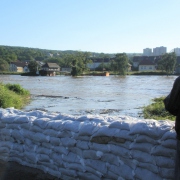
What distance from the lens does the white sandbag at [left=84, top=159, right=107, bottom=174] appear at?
291 cm

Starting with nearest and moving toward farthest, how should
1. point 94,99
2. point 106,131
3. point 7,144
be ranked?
1. point 106,131
2. point 7,144
3. point 94,99

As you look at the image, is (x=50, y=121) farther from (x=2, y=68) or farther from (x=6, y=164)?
(x=2, y=68)

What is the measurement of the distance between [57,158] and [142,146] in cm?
109

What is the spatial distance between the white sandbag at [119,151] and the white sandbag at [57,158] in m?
0.69

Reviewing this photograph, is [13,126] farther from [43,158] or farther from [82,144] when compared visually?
[82,144]

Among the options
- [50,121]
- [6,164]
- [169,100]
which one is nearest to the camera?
[169,100]

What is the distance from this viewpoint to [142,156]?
2621mm

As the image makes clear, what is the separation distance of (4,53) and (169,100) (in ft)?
378

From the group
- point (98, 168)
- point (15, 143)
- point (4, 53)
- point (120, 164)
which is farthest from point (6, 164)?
point (4, 53)

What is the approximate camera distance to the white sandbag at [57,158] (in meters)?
3.29

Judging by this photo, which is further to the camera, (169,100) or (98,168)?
(98,168)

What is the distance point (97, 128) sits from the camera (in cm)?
296

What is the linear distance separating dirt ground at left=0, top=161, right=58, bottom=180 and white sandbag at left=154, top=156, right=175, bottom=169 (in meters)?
1.30

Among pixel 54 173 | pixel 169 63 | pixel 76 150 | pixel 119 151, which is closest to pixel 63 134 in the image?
pixel 76 150
